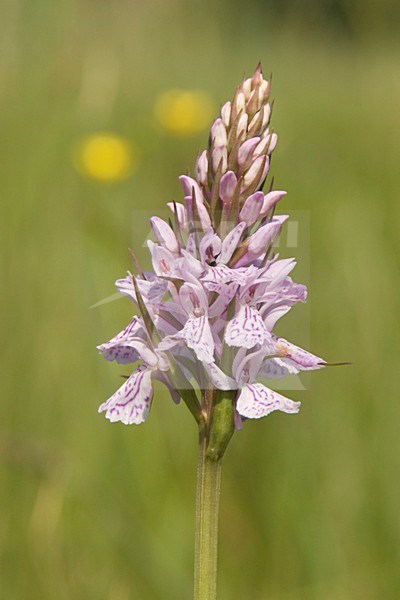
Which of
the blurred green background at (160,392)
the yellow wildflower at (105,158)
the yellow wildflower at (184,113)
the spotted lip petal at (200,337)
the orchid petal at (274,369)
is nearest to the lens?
the spotted lip petal at (200,337)

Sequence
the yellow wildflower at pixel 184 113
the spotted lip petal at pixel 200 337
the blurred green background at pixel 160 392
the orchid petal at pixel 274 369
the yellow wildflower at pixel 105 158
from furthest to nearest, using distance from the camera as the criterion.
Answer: the yellow wildflower at pixel 184 113, the yellow wildflower at pixel 105 158, the blurred green background at pixel 160 392, the orchid petal at pixel 274 369, the spotted lip petal at pixel 200 337

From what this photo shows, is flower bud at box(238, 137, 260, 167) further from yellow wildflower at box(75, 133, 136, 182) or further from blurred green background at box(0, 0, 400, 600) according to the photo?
yellow wildflower at box(75, 133, 136, 182)

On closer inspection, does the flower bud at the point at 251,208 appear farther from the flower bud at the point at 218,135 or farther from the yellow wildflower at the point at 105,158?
the yellow wildflower at the point at 105,158

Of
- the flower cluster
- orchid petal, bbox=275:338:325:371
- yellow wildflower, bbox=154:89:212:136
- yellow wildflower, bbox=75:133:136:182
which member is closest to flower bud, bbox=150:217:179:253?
the flower cluster

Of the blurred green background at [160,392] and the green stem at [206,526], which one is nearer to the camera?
the green stem at [206,526]

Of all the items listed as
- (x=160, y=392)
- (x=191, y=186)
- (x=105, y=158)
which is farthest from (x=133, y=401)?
(x=105, y=158)

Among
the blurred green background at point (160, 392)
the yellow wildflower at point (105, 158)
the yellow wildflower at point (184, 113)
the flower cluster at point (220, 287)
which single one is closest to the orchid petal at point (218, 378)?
the flower cluster at point (220, 287)

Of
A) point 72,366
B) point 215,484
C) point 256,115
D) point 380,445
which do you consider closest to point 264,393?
point 215,484
